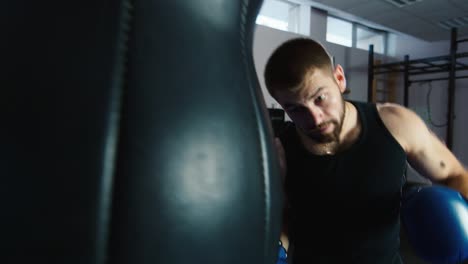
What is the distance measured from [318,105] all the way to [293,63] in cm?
13

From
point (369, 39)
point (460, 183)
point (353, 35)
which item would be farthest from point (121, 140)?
point (369, 39)

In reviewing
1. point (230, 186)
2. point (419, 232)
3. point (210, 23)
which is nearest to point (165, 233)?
point (230, 186)

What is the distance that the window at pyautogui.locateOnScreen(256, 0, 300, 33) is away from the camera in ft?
14.4

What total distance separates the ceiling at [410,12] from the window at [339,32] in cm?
23

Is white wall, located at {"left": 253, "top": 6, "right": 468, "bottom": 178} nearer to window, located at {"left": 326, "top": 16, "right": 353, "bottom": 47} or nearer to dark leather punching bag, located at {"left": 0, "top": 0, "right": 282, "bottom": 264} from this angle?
window, located at {"left": 326, "top": 16, "right": 353, "bottom": 47}

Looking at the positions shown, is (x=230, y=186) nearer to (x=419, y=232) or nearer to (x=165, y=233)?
(x=165, y=233)

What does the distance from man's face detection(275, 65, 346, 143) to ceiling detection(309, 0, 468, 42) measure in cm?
326

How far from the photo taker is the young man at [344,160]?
3.10 ft

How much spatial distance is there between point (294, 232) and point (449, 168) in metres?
0.49

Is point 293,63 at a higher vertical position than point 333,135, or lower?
higher

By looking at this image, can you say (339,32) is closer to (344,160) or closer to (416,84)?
(416,84)

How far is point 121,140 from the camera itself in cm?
24

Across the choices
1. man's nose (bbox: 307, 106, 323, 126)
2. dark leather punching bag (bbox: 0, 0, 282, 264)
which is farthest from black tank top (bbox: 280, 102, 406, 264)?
dark leather punching bag (bbox: 0, 0, 282, 264)

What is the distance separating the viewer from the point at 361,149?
981mm
